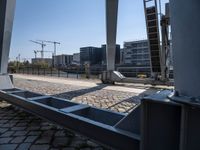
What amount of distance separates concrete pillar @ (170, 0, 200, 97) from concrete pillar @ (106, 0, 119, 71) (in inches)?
225

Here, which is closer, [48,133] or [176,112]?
[176,112]

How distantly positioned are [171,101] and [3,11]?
14.5 feet

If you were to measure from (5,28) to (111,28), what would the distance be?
4227 millimetres

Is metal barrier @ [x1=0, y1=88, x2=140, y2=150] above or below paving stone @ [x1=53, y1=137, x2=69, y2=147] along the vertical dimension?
above

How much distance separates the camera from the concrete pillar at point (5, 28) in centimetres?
426

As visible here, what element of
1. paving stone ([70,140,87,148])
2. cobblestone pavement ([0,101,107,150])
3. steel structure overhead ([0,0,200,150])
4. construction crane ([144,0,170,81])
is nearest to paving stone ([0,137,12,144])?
cobblestone pavement ([0,101,107,150])

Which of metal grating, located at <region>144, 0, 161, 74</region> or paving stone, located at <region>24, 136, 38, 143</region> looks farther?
metal grating, located at <region>144, 0, 161, 74</region>

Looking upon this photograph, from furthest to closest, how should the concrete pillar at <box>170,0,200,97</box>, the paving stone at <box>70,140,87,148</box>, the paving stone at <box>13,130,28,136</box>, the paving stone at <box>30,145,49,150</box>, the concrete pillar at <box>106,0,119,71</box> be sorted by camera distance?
the concrete pillar at <box>106,0,119,71</box>, the paving stone at <box>13,130,28,136</box>, the paving stone at <box>70,140,87,148</box>, the paving stone at <box>30,145,49,150</box>, the concrete pillar at <box>170,0,200,97</box>

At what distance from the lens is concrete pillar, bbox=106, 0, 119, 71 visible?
673 cm

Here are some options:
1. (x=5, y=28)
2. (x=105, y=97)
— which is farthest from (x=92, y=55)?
(x=5, y=28)

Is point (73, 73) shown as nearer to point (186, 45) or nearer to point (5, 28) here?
point (5, 28)

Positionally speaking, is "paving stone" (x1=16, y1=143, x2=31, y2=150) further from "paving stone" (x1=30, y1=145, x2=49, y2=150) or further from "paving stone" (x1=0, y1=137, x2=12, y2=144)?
"paving stone" (x1=0, y1=137, x2=12, y2=144)

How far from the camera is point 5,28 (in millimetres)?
4363

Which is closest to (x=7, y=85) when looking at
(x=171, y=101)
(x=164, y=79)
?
(x=171, y=101)
